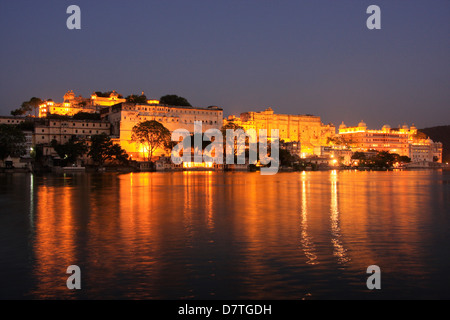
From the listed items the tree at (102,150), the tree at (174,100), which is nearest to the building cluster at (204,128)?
the tree at (102,150)

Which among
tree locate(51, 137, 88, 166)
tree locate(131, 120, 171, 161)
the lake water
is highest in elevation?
tree locate(131, 120, 171, 161)

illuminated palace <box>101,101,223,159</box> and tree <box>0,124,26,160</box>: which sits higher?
illuminated palace <box>101,101,223,159</box>

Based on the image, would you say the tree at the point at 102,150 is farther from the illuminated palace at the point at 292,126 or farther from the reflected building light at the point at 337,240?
the reflected building light at the point at 337,240

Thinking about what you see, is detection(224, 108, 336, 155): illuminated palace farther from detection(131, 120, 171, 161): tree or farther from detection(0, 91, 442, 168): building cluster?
detection(131, 120, 171, 161): tree

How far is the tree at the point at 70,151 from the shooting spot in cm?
7394

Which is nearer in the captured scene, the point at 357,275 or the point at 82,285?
the point at 82,285

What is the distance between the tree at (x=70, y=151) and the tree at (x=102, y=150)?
1.60 metres

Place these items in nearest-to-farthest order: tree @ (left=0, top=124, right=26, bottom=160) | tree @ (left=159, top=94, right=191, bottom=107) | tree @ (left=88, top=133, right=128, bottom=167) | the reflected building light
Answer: the reflected building light → tree @ (left=0, top=124, right=26, bottom=160) → tree @ (left=88, top=133, right=128, bottom=167) → tree @ (left=159, top=94, right=191, bottom=107)

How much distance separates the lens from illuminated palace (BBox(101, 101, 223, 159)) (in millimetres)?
88188

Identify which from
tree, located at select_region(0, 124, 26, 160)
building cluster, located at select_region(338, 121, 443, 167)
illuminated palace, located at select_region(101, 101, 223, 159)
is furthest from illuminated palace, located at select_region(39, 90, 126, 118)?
building cluster, located at select_region(338, 121, 443, 167)

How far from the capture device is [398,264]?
35.1 ft
